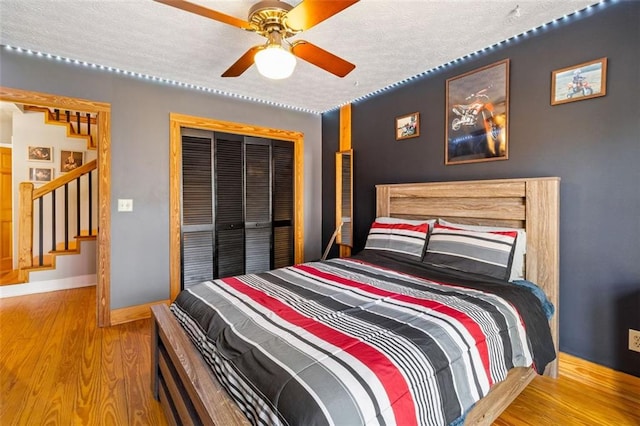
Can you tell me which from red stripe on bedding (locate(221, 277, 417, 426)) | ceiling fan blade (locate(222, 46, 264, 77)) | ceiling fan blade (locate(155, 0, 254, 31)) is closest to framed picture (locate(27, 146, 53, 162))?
ceiling fan blade (locate(222, 46, 264, 77))

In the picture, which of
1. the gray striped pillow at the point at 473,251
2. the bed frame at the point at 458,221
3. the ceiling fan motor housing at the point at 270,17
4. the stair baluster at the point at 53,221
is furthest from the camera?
the stair baluster at the point at 53,221

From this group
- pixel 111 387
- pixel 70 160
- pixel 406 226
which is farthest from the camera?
pixel 70 160

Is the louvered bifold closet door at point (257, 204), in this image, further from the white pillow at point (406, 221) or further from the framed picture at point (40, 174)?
the framed picture at point (40, 174)

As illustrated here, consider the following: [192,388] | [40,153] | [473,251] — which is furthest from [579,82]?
[40,153]

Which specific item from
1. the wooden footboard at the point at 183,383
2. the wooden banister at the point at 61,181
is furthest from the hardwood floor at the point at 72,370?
the wooden banister at the point at 61,181

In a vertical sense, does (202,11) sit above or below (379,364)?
above

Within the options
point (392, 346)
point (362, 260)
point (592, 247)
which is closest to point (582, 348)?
point (592, 247)

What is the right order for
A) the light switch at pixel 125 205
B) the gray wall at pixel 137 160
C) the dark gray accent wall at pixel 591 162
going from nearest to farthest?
the dark gray accent wall at pixel 591 162, the gray wall at pixel 137 160, the light switch at pixel 125 205

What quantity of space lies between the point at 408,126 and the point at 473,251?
1.57 m

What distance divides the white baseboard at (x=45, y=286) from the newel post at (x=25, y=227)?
248 millimetres

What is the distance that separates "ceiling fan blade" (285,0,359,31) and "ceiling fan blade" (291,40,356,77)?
0.52 ft

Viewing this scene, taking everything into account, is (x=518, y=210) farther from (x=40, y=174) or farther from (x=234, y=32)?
(x=40, y=174)

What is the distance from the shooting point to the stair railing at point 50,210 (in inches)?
152

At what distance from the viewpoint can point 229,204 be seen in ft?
11.8
